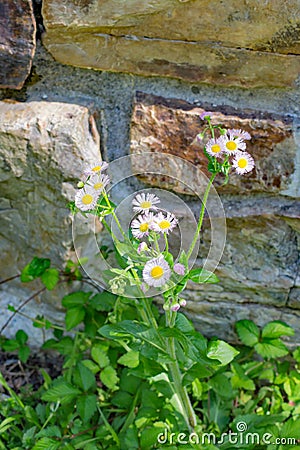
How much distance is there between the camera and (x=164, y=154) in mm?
1052

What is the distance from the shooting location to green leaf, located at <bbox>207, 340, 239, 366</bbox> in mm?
968

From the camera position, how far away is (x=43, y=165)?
1.15 meters

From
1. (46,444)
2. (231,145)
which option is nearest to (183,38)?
(231,145)

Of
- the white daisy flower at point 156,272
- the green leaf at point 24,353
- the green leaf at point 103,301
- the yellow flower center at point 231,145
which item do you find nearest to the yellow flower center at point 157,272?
the white daisy flower at point 156,272

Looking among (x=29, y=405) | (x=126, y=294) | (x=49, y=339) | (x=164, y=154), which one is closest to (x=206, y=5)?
(x=164, y=154)

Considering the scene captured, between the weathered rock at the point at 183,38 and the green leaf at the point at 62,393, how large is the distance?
650 millimetres

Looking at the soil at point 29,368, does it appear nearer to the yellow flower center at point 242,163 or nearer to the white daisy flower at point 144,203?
the white daisy flower at point 144,203

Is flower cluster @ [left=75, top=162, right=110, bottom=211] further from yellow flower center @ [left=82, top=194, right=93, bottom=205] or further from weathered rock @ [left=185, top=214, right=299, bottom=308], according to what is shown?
weathered rock @ [left=185, top=214, right=299, bottom=308]

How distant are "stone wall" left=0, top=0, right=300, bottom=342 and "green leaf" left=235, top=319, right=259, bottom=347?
0.23 feet

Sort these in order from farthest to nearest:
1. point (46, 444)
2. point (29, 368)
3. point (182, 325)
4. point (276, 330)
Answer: point (29, 368), point (276, 330), point (46, 444), point (182, 325)

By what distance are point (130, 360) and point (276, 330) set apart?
0.32 meters

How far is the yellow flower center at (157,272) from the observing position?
31.3 inches

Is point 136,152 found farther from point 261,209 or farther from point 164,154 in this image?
point 261,209

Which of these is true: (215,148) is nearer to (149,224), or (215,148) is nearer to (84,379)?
(149,224)
